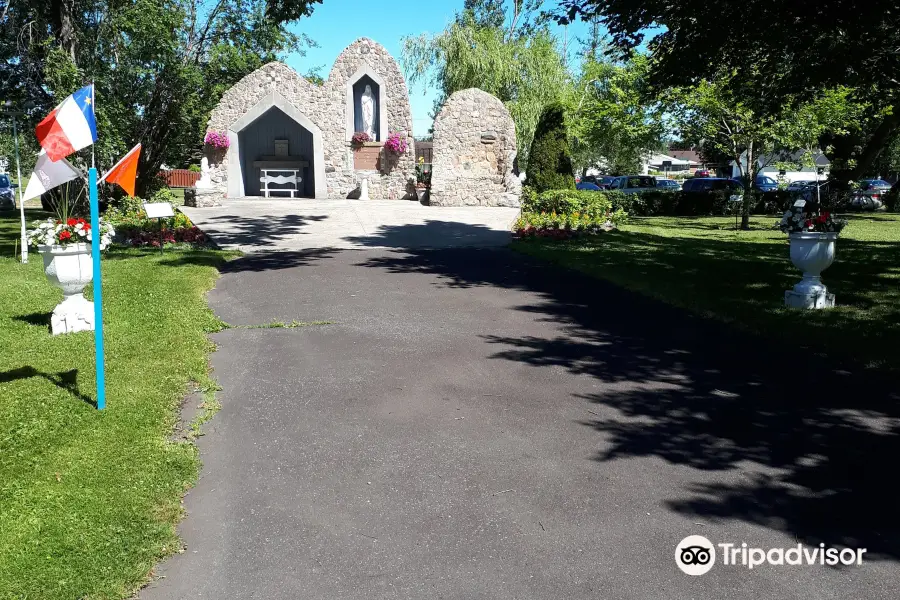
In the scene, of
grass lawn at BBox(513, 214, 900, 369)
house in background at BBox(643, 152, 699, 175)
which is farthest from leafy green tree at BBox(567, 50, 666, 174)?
house in background at BBox(643, 152, 699, 175)

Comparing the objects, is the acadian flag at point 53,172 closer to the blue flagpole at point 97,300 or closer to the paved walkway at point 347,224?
the blue flagpole at point 97,300

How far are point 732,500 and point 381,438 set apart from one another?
2452mm

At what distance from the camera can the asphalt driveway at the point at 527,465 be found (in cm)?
378

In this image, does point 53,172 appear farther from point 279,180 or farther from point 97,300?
point 279,180

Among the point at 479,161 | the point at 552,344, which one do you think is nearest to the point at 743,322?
the point at 552,344

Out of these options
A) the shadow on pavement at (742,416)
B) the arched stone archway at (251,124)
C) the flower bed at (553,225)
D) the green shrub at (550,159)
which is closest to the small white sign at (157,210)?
the shadow on pavement at (742,416)

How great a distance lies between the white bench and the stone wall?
6.22m

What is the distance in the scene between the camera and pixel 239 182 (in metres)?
28.3

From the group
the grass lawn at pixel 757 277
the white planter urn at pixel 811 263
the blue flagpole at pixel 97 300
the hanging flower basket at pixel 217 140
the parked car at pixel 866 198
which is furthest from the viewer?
the parked car at pixel 866 198

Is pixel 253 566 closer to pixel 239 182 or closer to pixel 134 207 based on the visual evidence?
pixel 134 207

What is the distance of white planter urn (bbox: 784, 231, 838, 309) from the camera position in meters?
9.62

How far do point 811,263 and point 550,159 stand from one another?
12.8 m

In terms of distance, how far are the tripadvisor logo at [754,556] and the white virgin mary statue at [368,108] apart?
84.6 feet

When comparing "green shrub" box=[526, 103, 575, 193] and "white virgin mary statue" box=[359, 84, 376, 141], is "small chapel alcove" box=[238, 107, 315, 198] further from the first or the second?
Answer: "green shrub" box=[526, 103, 575, 193]
